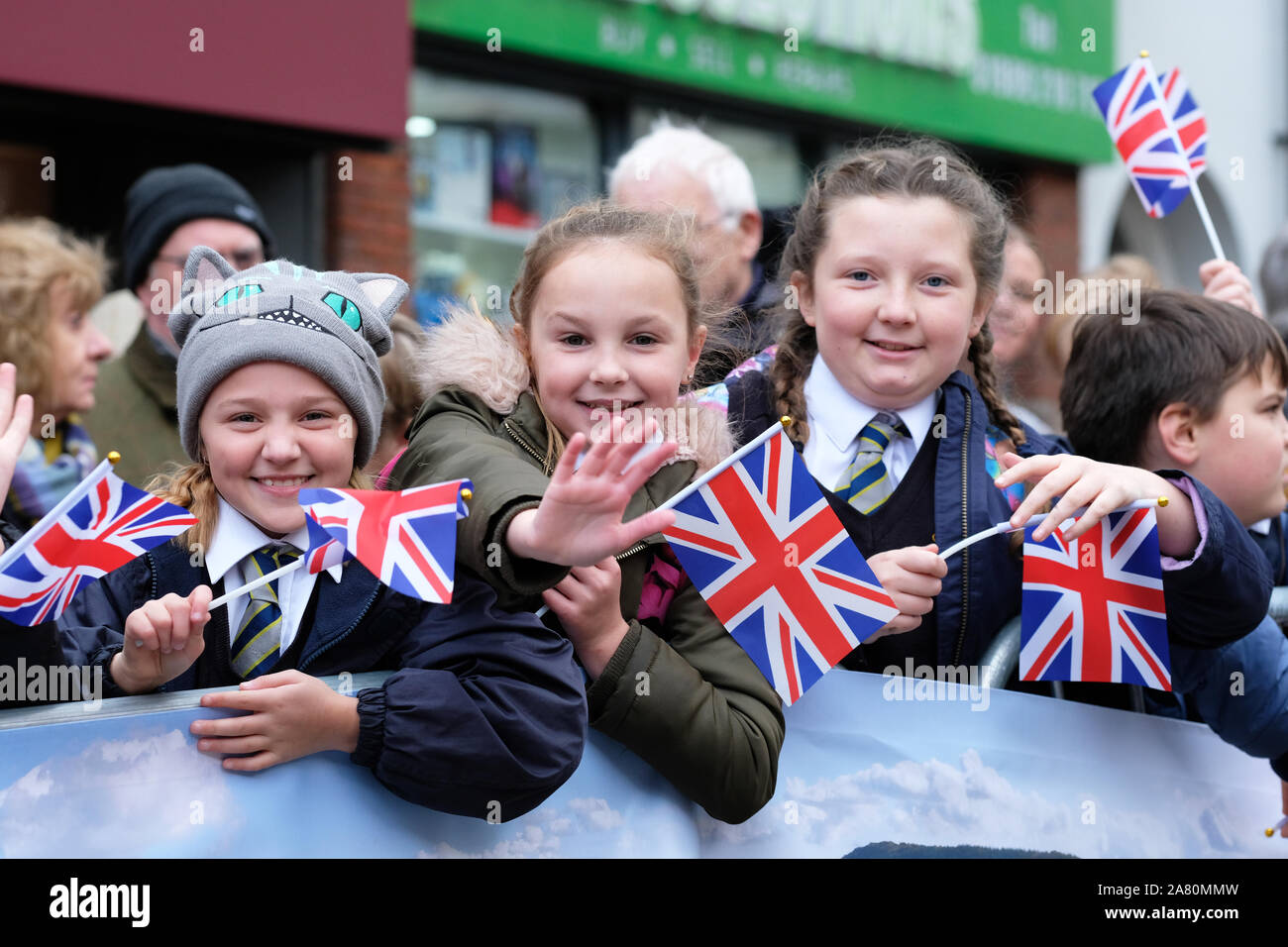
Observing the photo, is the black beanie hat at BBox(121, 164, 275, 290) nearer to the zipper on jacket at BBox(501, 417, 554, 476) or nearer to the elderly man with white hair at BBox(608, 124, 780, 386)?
the elderly man with white hair at BBox(608, 124, 780, 386)

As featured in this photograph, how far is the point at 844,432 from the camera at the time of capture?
3123 millimetres

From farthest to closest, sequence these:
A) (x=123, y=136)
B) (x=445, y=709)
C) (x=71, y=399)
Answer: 1. (x=123, y=136)
2. (x=71, y=399)
3. (x=445, y=709)

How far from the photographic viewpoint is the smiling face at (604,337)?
2.71m

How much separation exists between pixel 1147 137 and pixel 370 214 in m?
4.93

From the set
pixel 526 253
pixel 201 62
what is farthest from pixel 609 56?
pixel 526 253

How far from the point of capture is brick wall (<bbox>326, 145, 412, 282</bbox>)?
8.10 m

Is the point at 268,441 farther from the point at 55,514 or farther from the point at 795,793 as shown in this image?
the point at 795,793

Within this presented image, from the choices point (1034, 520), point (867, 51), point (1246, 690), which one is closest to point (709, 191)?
point (1034, 520)

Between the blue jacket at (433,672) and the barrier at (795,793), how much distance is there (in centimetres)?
9

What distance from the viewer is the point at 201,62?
6.96 meters

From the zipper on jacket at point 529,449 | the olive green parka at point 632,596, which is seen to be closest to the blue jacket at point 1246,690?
the olive green parka at point 632,596

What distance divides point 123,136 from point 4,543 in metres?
5.37

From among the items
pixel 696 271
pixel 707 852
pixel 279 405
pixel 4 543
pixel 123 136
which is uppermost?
pixel 123 136
